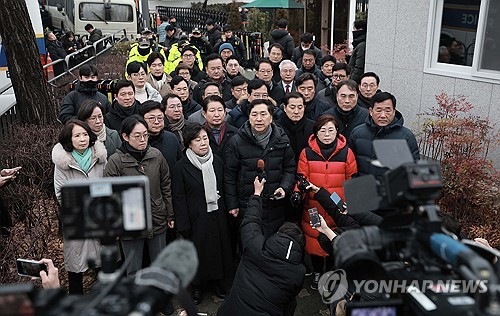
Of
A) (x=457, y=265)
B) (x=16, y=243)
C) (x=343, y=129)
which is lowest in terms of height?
(x=16, y=243)

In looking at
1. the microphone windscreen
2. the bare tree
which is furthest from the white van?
the microphone windscreen

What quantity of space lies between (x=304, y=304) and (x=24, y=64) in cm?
509

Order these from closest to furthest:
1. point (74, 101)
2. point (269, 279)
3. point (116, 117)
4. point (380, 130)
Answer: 1. point (269, 279)
2. point (380, 130)
3. point (116, 117)
4. point (74, 101)

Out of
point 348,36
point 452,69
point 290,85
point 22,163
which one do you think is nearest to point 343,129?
point 290,85

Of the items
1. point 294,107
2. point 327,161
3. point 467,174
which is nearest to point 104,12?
point 294,107

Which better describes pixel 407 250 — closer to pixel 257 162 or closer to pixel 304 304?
pixel 257 162

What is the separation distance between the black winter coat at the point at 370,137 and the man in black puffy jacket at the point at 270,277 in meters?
1.62

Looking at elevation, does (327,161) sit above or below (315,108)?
below

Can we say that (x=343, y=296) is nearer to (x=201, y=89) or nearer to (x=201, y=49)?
(x=201, y=89)

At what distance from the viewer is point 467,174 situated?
504 centimetres

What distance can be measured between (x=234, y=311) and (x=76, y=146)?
1.98 meters

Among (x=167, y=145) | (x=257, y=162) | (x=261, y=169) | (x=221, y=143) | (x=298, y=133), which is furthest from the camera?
(x=298, y=133)

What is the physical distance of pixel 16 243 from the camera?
437 cm

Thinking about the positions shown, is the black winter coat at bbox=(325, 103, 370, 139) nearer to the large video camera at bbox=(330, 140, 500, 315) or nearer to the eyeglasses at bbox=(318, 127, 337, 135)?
the eyeglasses at bbox=(318, 127, 337, 135)
